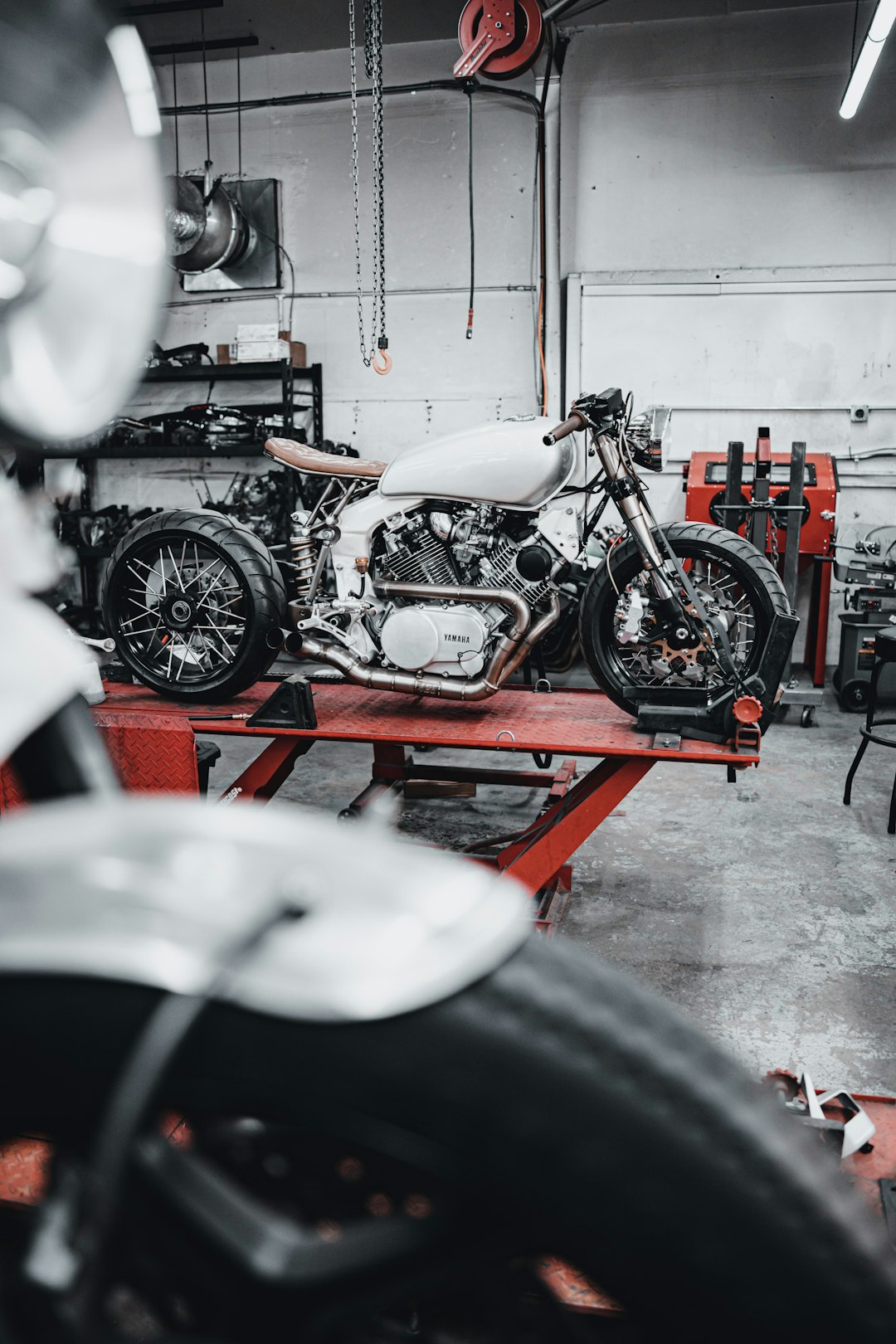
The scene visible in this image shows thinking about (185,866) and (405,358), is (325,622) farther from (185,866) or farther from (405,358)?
(405,358)

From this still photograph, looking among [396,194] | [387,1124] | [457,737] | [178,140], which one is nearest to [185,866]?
[387,1124]

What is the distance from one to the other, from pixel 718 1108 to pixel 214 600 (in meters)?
2.84

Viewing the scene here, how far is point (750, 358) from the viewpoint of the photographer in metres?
6.62

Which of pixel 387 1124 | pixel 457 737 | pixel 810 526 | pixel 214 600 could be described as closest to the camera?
pixel 387 1124

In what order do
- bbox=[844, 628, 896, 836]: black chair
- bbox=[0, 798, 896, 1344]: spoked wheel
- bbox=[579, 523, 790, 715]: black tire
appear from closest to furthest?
1. bbox=[0, 798, 896, 1344]: spoked wheel
2. bbox=[579, 523, 790, 715]: black tire
3. bbox=[844, 628, 896, 836]: black chair

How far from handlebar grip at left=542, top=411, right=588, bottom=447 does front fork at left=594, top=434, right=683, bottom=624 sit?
12 cm

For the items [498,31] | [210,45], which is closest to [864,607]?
[498,31]

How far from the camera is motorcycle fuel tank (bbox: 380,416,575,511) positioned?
9.64 ft

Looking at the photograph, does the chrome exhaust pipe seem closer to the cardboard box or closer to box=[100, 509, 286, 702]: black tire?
box=[100, 509, 286, 702]: black tire

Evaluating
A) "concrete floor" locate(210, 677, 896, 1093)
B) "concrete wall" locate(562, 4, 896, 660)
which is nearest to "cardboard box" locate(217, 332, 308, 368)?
"concrete wall" locate(562, 4, 896, 660)

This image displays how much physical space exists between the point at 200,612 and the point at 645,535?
143 centimetres

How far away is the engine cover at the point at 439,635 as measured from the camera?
3.06 m

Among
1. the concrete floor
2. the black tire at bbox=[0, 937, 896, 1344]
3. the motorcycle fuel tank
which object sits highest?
the motorcycle fuel tank

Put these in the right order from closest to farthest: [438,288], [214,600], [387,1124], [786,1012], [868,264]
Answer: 1. [387,1124]
2. [786,1012]
3. [214,600]
4. [868,264]
5. [438,288]
